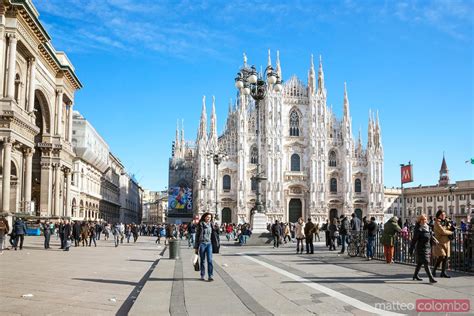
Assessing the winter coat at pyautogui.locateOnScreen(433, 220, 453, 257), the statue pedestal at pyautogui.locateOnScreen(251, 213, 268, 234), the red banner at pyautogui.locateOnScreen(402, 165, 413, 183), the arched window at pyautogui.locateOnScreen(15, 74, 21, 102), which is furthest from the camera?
the red banner at pyautogui.locateOnScreen(402, 165, 413, 183)

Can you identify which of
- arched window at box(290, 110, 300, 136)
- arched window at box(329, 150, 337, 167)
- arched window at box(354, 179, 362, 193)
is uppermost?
arched window at box(290, 110, 300, 136)

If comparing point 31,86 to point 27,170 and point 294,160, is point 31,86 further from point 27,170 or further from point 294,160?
point 294,160

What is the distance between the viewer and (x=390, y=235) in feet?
48.2

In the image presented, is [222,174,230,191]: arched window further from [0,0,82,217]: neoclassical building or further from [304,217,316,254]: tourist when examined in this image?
[304,217,316,254]: tourist

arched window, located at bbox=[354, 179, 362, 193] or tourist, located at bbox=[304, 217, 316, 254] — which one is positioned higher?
arched window, located at bbox=[354, 179, 362, 193]

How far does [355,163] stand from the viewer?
2771 inches

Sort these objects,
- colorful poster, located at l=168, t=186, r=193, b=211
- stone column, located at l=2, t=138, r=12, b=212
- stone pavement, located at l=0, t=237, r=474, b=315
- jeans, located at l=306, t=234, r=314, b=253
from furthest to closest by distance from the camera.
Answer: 1. colorful poster, located at l=168, t=186, r=193, b=211
2. stone column, located at l=2, t=138, r=12, b=212
3. jeans, located at l=306, t=234, r=314, b=253
4. stone pavement, located at l=0, t=237, r=474, b=315

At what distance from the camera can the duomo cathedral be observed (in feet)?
217

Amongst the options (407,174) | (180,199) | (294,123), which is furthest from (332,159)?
(407,174)

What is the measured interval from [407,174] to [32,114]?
28.4 metres

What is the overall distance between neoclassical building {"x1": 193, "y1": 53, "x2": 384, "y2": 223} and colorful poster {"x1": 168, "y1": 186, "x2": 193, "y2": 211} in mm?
8442

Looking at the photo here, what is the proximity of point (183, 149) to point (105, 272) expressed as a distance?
73.5 meters

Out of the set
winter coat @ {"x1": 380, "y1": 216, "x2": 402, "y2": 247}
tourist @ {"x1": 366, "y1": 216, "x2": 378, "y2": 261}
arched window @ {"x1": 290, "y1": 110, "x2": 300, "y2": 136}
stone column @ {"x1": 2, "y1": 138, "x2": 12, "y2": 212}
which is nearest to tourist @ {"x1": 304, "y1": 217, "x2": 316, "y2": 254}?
tourist @ {"x1": 366, "y1": 216, "x2": 378, "y2": 261}

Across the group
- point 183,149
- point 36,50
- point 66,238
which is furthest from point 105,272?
point 183,149
